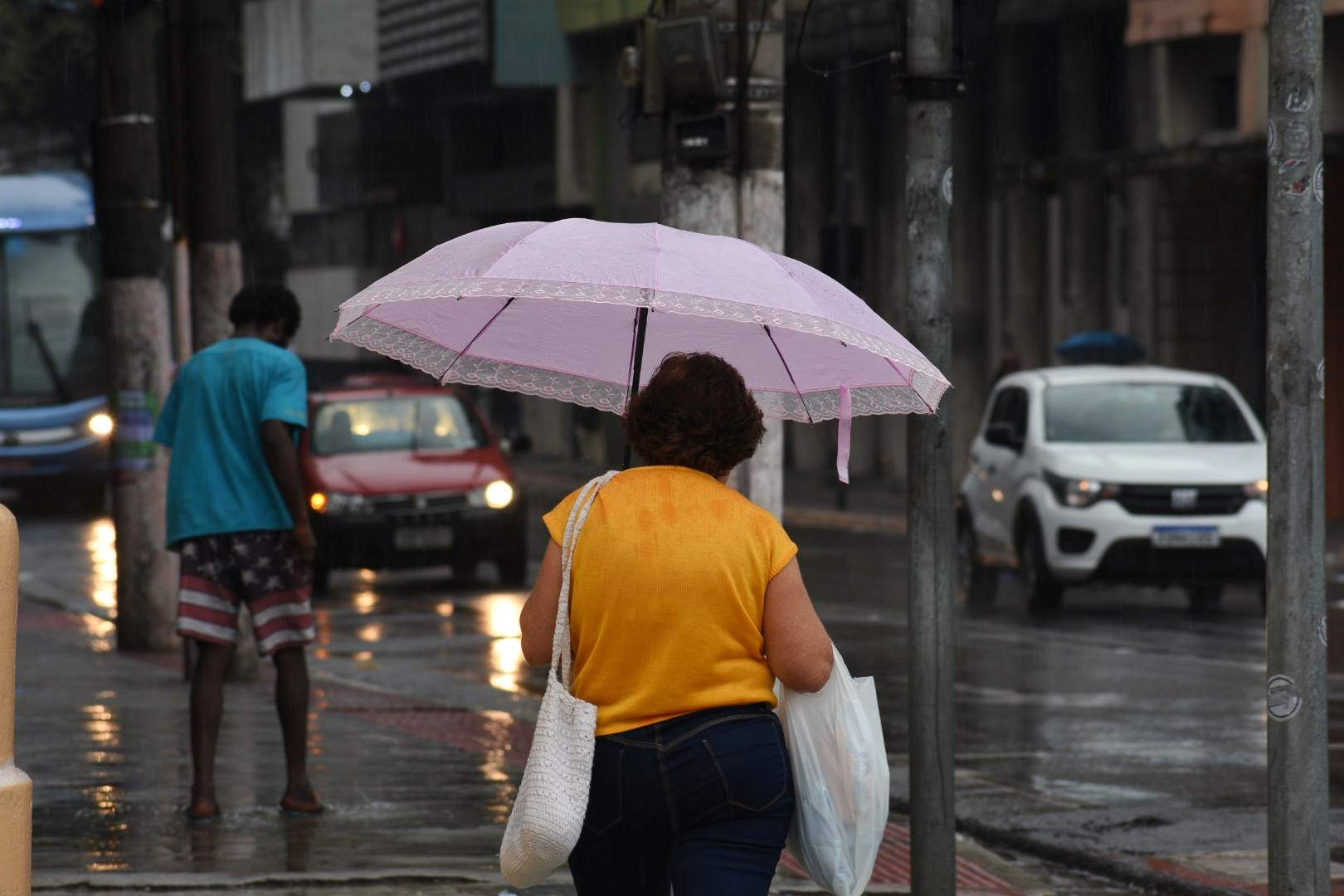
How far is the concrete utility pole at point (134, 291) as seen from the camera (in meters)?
13.3

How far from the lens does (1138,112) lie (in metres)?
30.8

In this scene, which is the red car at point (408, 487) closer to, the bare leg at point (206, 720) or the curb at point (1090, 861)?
the bare leg at point (206, 720)

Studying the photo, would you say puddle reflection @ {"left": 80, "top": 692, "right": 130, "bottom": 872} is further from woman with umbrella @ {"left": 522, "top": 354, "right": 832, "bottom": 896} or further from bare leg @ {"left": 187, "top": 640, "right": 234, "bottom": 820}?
woman with umbrella @ {"left": 522, "top": 354, "right": 832, "bottom": 896}

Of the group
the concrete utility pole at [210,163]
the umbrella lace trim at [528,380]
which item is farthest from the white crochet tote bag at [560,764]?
the concrete utility pole at [210,163]

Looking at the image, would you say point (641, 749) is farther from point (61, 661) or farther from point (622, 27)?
point (622, 27)

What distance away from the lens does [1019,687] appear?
42.6ft

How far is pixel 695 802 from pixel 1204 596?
568 inches

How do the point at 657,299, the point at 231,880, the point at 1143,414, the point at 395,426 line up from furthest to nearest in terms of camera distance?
1. the point at 395,426
2. the point at 1143,414
3. the point at 231,880
4. the point at 657,299

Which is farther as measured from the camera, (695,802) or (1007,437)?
(1007,437)

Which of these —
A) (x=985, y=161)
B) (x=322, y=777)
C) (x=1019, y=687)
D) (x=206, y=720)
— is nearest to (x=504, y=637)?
(x=1019, y=687)

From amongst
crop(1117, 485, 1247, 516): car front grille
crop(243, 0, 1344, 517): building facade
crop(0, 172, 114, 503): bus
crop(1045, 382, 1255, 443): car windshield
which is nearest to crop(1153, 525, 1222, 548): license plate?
crop(1117, 485, 1247, 516): car front grille

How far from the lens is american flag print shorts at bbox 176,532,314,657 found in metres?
8.42

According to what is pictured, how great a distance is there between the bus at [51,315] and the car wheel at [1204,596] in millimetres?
14489

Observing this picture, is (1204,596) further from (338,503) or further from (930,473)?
(930,473)
